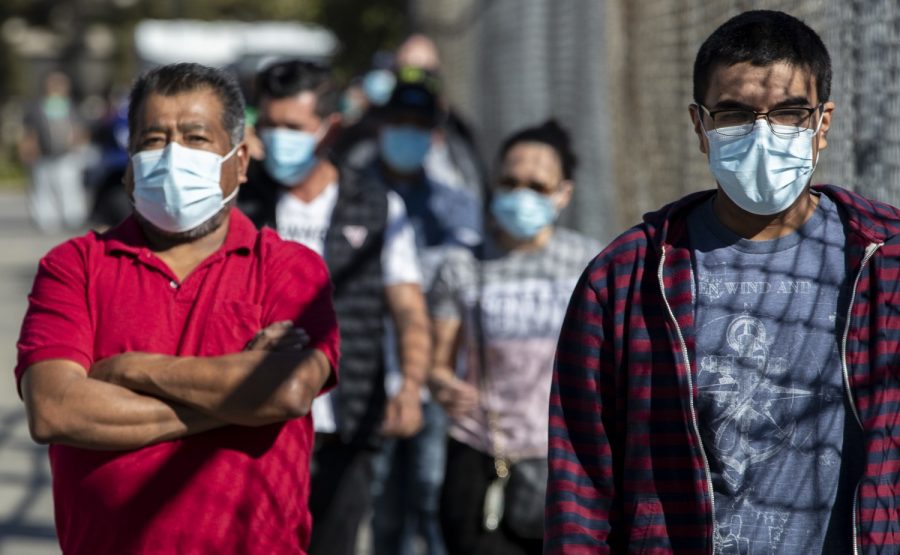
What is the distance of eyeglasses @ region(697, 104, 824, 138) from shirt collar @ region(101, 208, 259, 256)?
1.14 metres

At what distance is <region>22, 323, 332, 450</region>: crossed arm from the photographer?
3.13 meters

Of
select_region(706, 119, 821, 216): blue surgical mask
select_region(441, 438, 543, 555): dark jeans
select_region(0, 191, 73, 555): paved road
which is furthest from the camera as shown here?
select_region(0, 191, 73, 555): paved road

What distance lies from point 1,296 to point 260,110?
10315 millimetres

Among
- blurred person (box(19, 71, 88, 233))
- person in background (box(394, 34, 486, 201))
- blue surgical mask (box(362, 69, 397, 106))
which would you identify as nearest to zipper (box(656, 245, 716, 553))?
person in background (box(394, 34, 486, 201))

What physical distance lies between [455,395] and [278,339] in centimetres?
143

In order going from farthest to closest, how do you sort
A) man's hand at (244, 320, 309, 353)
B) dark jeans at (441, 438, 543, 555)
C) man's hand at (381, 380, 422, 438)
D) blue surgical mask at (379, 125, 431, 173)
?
blue surgical mask at (379, 125, 431, 173), man's hand at (381, 380, 422, 438), dark jeans at (441, 438, 543, 555), man's hand at (244, 320, 309, 353)

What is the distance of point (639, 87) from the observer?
6602 millimetres

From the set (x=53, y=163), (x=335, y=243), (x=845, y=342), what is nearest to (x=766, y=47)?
(x=845, y=342)

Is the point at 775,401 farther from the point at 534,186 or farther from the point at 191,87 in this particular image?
the point at 534,186

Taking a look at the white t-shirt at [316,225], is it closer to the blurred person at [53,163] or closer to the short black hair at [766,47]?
the short black hair at [766,47]

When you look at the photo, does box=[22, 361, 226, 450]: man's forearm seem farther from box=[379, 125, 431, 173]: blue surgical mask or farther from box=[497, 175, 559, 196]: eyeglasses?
box=[379, 125, 431, 173]: blue surgical mask

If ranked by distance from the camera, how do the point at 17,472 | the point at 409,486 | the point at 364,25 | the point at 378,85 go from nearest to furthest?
the point at 409,486 < the point at 17,472 < the point at 378,85 < the point at 364,25

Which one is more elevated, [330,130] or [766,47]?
[766,47]

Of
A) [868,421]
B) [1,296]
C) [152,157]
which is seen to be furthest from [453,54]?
[868,421]
